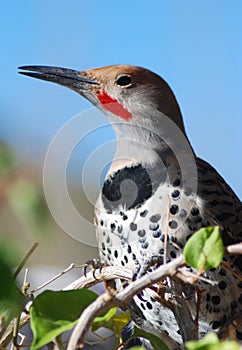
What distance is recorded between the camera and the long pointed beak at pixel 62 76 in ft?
4.90

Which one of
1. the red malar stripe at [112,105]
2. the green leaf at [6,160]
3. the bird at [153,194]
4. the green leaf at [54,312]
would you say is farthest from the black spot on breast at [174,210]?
the green leaf at [6,160]

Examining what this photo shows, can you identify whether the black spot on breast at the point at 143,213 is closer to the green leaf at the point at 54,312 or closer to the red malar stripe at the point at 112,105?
the red malar stripe at the point at 112,105

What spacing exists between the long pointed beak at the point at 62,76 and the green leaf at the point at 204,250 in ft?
3.37

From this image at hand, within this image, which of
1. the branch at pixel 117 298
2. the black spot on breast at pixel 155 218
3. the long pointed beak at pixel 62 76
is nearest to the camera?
the branch at pixel 117 298

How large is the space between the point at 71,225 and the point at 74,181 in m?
0.07

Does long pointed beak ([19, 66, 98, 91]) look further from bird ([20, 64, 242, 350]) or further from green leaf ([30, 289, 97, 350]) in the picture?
green leaf ([30, 289, 97, 350])

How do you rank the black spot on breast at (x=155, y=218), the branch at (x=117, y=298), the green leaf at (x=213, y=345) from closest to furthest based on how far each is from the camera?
the green leaf at (x=213, y=345) < the branch at (x=117, y=298) < the black spot on breast at (x=155, y=218)

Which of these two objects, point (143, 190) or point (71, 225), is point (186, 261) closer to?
point (71, 225)

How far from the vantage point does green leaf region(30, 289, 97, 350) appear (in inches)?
20.1

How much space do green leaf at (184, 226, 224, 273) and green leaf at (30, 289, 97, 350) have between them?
102 millimetres

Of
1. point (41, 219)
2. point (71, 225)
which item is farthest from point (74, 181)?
point (41, 219)

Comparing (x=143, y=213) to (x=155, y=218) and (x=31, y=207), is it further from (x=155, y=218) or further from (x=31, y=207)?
(x=31, y=207)

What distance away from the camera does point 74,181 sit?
1.05 meters

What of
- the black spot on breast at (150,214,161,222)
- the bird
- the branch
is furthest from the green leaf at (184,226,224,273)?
the black spot on breast at (150,214,161,222)
